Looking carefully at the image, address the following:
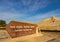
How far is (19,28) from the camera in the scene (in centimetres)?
342

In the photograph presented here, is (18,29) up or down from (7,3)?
down

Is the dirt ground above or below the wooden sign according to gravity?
below

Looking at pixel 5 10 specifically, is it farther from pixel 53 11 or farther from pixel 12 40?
pixel 53 11

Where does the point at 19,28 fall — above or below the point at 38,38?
above

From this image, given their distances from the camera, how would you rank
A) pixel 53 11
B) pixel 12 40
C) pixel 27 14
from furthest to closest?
1. pixel 53 11
2. pixel 27 14
3. pixel 12 40

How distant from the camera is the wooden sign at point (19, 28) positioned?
10.8ft

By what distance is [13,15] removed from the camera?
3430mm

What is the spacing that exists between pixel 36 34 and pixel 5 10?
3.05 ft

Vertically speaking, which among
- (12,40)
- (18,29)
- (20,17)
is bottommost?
(12,40)

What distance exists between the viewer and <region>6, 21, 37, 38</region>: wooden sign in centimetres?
329

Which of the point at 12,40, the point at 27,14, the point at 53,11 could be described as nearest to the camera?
the point at 12,40

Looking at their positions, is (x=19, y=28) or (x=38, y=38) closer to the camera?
(x=19, y=28)

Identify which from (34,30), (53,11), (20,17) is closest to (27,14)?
(20,17)

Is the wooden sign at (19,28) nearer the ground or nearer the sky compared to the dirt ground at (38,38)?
nearer the sky
